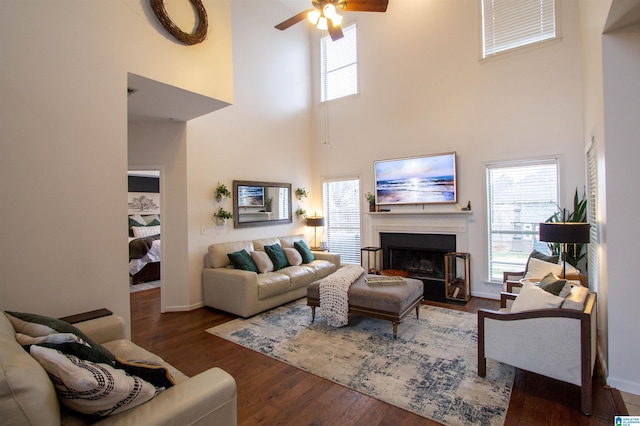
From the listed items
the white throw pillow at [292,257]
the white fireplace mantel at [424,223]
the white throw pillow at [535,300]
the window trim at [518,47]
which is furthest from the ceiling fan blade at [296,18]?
the white throw pillow at [535,300]

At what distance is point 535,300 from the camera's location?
98.9 inches

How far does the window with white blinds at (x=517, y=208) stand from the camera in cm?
464

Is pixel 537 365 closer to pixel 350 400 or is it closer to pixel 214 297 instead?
pixel 350 400

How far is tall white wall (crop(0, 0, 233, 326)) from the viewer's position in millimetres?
2293

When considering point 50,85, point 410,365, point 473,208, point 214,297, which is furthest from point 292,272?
point 50,85

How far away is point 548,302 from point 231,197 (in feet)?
14.5

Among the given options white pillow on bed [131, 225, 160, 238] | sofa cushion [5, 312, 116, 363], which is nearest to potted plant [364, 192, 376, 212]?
sofa cushion [5, 312, 116, 363]

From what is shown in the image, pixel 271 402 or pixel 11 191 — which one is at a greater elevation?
pixel 11 191

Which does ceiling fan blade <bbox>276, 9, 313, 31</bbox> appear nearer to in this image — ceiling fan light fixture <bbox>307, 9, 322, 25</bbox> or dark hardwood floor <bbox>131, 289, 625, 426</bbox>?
ceiling fan light fixture <bbox>307, 9, 322, 25</bbox>

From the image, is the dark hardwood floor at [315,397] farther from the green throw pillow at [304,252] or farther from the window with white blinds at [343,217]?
the window with white blinds at [343,217]

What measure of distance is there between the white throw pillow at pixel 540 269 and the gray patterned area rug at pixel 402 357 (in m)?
0.91

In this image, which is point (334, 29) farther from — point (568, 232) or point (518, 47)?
point (568, 232)

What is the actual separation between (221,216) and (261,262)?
0.99m

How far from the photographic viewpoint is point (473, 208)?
5195mm
